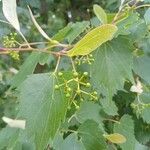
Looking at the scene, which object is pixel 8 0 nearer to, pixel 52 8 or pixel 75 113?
pixel 75 113

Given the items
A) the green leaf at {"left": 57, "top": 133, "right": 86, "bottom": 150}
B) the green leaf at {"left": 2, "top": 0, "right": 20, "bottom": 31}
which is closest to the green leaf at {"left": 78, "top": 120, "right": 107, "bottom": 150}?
the green leaf at {"left": 57, "top": 133, "right": 86, "bottom": 150}

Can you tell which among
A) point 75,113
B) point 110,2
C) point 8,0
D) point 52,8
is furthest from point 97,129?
point 52,8

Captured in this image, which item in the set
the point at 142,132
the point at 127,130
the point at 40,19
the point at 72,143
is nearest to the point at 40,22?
the point at 40,19

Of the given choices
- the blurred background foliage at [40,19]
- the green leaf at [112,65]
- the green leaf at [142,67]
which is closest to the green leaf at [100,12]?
the green leaf at [112,65]

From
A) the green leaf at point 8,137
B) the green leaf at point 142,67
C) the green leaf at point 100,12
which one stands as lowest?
the green leaf at point 8,137

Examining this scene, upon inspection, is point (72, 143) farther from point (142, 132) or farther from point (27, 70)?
point (142, 132)

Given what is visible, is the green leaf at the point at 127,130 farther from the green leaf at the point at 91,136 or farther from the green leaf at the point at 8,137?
the green leaf at the point at 8,137
